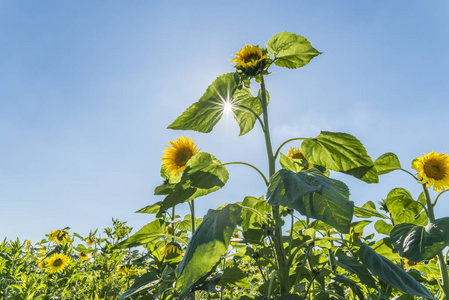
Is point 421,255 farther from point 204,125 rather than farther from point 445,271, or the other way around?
point 204,125

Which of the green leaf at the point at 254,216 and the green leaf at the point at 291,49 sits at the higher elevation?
the green leaf at the point at 291,49

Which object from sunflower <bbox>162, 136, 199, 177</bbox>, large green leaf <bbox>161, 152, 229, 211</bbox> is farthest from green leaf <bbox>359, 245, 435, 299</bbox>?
sunflower <bbox>162, 136, 199, 177</bbox>

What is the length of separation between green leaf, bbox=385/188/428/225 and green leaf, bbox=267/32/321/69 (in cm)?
83

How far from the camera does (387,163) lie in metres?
1.60

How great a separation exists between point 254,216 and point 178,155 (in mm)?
733

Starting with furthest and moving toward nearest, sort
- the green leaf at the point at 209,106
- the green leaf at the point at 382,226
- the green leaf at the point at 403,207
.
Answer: the green leaf at the point at 382,226 < the green leaf at the point at 403,207 < the green leaf at the point at 209,106

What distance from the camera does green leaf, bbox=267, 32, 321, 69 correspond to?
1.42 meters

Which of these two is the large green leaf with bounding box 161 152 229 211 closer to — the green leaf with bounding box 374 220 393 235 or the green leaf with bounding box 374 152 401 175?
the green leaf with bounding box 374 152 401 175

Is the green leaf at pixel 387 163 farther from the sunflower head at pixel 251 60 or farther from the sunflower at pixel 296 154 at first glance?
the sunflower head at pixel 251 60

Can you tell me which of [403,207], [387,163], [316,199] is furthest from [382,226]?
[316,199]

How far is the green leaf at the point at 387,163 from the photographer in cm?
158

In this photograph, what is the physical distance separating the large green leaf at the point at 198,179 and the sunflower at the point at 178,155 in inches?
22.7

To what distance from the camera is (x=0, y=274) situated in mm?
991

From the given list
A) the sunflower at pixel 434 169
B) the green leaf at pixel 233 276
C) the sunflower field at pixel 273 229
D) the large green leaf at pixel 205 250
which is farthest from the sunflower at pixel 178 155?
the sunflower at pixel 434 169
